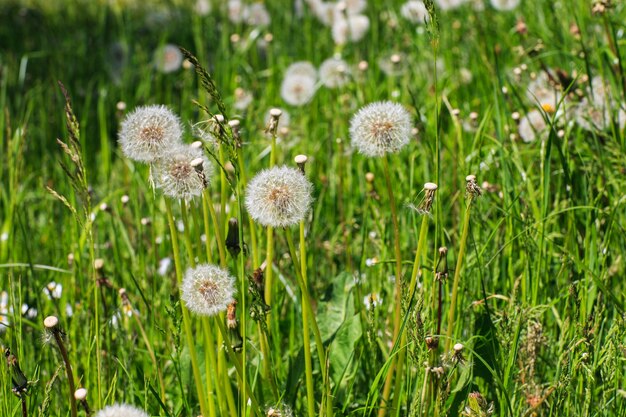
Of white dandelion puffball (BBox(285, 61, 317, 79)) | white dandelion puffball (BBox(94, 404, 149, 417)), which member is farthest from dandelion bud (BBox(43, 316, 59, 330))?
white dandelion puffball (BBox(285, 61, 317, 79))

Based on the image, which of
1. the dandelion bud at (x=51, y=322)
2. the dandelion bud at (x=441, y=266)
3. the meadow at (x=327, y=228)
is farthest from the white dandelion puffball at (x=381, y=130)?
the dandelion bud at (x=51, y=322)

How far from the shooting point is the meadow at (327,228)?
1516 millimetres

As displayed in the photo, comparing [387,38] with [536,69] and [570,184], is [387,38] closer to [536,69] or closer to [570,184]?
[536,69]

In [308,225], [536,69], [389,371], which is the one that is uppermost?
[536,69]

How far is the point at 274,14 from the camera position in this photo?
5.09 metres

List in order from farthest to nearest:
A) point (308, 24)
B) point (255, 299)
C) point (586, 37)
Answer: point (308, 24) < point (586, 37) < point (255, 299)

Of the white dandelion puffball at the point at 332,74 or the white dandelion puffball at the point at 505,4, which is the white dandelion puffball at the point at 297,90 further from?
the white dandelion puffball at the point at 505,4

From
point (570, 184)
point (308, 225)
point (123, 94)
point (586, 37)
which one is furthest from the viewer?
point (123, 94)

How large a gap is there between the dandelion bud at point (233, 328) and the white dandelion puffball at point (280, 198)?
0.19 m

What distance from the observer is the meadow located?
4.97 feet

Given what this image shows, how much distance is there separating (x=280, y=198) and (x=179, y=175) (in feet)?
0.64

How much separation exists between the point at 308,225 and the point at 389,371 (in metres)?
0.76

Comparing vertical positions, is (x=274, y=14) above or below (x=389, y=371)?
above

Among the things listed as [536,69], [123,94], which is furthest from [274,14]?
[536,69]
